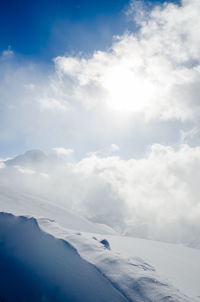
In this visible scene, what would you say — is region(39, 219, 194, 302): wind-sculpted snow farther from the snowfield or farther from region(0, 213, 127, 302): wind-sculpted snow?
region(0, 213, 127, 302): wind-sculpted snow

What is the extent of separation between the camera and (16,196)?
265 ft

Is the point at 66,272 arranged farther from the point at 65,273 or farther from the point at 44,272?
the point at 44,272

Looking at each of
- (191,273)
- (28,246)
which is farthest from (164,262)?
(28,246)

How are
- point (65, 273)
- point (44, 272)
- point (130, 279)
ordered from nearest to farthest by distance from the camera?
1. point (130, 279)
2. point (65, 273)
3. point (44, 272)

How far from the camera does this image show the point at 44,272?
27.5ft

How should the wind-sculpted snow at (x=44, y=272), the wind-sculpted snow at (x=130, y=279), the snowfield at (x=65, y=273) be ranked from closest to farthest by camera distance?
the wind-sculpted snow at (x=130, y=279) < the snowfield at (x=65, y=273) < the wind-sculpted snow at (x=44, y=272)

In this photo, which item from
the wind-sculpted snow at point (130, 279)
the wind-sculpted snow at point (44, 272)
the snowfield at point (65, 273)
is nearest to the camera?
the wind-sculpted snow at point (130, 279)

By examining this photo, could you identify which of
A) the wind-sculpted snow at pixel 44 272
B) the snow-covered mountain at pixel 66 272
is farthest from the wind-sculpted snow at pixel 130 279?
the wind-sculpted snow at pixel 44 272

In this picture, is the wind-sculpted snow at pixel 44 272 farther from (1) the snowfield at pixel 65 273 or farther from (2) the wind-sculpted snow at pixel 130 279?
(2) the wind-sculpted snow at pixel 130 279

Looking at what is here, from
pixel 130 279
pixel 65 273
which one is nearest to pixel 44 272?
pixel 65 273

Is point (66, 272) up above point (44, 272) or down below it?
above

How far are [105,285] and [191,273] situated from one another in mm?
13362

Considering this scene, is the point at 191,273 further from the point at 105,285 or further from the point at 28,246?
the point at 28,246

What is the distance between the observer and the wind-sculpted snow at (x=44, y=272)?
23.8 ft
